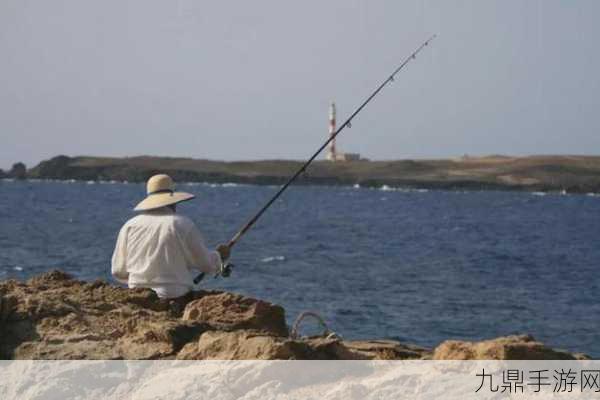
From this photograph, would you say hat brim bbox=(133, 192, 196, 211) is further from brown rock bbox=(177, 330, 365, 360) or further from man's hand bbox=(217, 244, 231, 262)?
brown rock bbox=(177, 330, 365, 360)

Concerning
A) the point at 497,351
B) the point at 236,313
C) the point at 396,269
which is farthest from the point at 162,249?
the point at 396,269

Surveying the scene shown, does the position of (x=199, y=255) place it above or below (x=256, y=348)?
above

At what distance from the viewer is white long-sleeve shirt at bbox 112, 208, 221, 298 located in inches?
277

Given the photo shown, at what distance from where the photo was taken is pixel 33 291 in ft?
22.5

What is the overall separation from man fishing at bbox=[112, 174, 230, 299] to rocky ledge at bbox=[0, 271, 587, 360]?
0.48 feet

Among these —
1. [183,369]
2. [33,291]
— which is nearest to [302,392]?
[183,369]

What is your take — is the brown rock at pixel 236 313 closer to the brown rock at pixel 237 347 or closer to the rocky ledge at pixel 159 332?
the rocky ledge at pixel 159 332

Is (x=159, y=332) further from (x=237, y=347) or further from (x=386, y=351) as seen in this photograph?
(x=386, y=351)

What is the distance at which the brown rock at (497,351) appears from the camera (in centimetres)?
523

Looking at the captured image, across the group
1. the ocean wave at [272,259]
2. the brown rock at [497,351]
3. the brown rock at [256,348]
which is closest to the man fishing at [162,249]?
the brown rock at [256,348]

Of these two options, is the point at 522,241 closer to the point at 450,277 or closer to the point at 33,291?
the point at 450,277

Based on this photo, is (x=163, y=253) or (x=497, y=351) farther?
(x=163, y=253)

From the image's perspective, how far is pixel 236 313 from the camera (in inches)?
266

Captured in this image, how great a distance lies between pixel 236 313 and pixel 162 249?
63 centimetres
